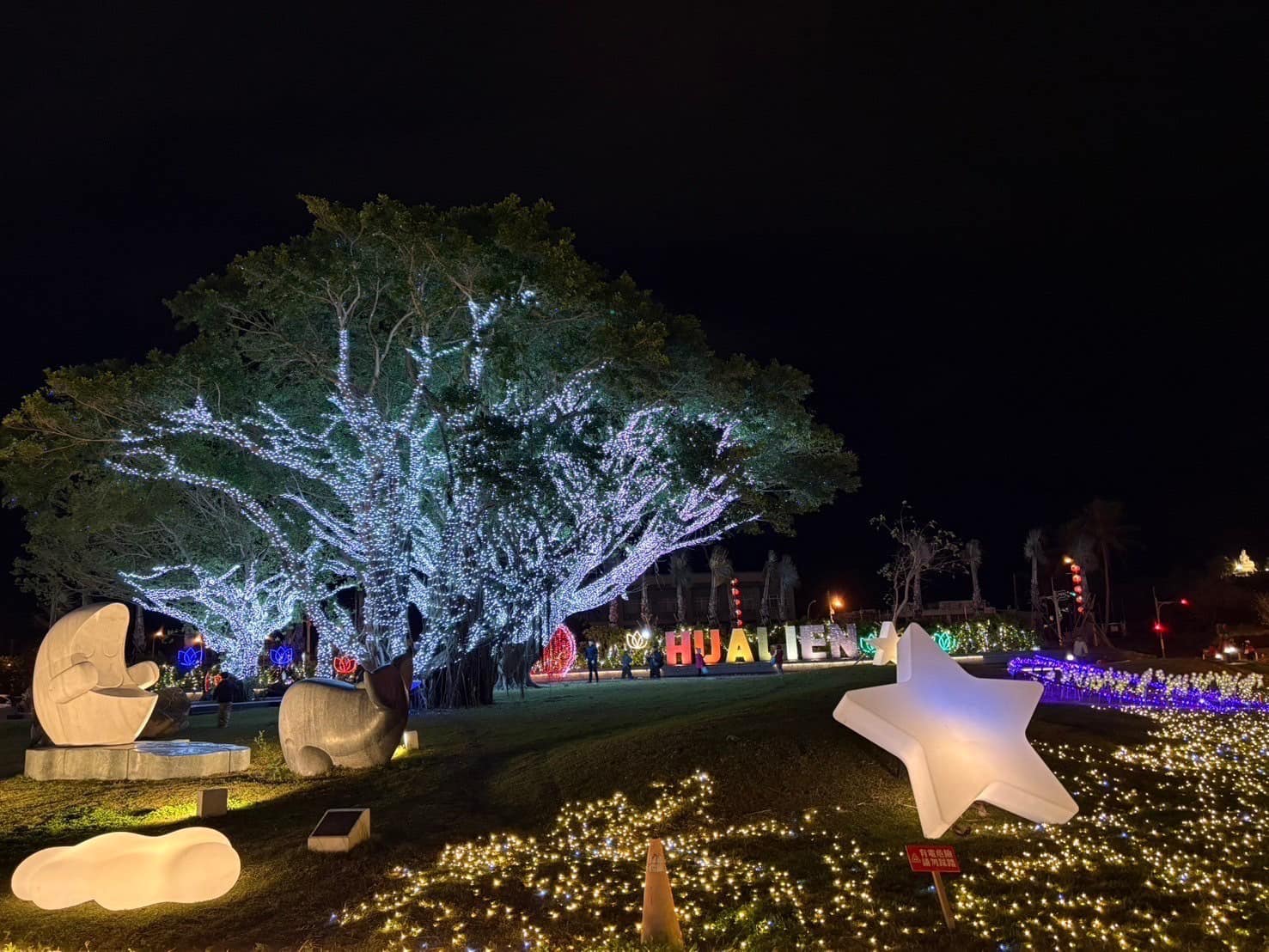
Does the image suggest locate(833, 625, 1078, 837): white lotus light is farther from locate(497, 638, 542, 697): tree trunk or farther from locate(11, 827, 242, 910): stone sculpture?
locate(497, 638, 542, 697): tree trunk

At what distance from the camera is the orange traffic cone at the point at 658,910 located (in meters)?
5.58

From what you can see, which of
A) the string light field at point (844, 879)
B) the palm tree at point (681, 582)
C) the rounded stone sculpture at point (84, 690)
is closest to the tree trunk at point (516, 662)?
the rounded stone sculpture at point (84, 690)

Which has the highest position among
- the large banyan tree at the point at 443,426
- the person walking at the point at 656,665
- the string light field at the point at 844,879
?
the large banyan tree at the point at 443,426

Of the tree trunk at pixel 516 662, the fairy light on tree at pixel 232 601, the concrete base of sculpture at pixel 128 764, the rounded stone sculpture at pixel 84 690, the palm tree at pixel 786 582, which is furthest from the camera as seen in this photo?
the palm tree at pixel 786 582

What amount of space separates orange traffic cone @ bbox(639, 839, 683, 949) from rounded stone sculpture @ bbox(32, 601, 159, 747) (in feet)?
34.2

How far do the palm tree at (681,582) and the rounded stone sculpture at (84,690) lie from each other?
4013 centimetres

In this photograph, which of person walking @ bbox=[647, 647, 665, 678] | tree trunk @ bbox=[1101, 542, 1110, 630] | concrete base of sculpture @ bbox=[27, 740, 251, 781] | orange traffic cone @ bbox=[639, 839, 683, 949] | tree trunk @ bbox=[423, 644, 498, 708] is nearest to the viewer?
orange traffic cone @ bbox=[639, 839, 683, 949]

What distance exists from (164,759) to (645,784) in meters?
7.07

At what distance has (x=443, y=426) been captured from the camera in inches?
816

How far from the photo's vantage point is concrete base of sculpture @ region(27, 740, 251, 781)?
40.4ft

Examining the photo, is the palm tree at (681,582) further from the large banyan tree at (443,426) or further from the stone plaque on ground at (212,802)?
the stone plaque on ground at (212,802)

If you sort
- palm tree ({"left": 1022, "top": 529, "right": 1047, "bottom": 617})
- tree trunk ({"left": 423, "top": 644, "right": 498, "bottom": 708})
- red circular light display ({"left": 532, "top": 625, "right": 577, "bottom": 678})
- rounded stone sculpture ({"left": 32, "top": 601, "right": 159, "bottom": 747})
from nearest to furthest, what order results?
rounded stone sculpture ({"left": 32, "top": 601, "right": 159, "bottom": 747}), tree trunk ({"left": 423, "top": 644, "right": 498, "bottom": 708}), red circular light display ({"left": 532, "top": 625, "right": 577, "bottom": 678}), palm tree ({"left": 1022, "top": 529, "right": 1047, "bottom": 617})

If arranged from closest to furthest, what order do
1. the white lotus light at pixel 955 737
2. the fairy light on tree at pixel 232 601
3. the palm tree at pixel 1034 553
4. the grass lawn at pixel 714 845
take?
1. the grass lawn at pixel 714 845
2. the white lotus light at pixel 955 737
3. the fairy light on tree at pixel 232 601
4. the palm tree at pixel 1034 553

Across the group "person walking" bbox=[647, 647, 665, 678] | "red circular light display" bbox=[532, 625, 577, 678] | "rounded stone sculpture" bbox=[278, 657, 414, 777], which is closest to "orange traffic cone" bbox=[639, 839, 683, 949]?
"rounded stone sculpture" bbox=[278, 657, 414, 777]
